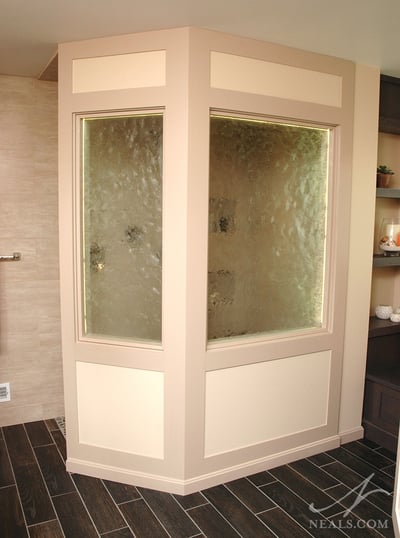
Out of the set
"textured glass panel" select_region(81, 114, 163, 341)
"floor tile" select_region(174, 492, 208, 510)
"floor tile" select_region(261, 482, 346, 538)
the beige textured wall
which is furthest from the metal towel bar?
"floor tile" select_region(261, 482, 346, 538)

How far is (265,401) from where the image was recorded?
8.33 feet

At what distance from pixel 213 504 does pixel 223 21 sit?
7.65ft

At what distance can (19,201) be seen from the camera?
2963 mm

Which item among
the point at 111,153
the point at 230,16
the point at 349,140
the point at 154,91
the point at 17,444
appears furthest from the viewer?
the point at 17,444

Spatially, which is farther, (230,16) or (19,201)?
(19,201)

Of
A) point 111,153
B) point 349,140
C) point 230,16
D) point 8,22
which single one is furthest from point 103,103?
point 349,140

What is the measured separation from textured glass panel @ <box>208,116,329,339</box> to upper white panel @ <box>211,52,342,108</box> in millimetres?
165

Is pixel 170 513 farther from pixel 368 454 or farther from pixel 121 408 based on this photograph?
pixel 368 454

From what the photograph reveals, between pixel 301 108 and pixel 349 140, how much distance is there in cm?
40


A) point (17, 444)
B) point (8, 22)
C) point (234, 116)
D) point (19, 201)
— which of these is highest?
point (8, 22)

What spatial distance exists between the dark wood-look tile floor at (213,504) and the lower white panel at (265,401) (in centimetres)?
22

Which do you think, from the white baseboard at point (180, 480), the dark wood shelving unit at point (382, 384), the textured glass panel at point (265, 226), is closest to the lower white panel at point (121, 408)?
the white baseboard at point (180, 480)

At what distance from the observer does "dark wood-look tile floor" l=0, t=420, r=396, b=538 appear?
6.77 ft

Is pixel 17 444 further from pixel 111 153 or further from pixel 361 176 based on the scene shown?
pixel 361 176
